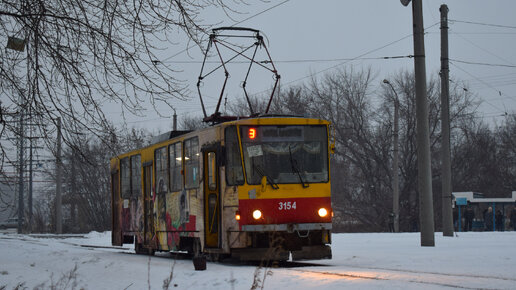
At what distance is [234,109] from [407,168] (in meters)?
17.9

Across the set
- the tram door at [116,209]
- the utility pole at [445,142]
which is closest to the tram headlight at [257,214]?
the tram door at [116,209]

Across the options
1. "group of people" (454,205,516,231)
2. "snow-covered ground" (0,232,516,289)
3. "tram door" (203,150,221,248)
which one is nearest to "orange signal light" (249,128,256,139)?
"tram door" (203,150,221,248)

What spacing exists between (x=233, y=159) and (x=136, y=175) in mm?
6541

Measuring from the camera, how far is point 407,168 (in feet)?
176

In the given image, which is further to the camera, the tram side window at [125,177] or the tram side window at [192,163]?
the tram side window at [125,177]

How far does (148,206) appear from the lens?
2177 centimetres

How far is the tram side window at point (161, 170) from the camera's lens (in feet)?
66.3

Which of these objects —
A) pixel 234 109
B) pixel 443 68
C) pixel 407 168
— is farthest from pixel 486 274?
pixel 234 109

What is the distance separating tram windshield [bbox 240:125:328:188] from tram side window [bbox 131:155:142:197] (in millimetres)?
6209

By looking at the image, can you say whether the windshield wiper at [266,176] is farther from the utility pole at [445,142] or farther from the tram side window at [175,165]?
the utility pole at [445,142]

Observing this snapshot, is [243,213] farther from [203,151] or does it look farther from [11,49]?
[11,49]

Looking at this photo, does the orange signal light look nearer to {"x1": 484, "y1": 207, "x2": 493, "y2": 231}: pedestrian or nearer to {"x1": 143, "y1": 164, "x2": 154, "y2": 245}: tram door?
{"x1": 143, "y1": 164, "x2": 154, "y2": 245}: tram door

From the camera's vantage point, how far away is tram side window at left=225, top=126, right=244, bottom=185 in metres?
16.8

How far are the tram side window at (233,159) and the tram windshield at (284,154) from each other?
131 mm
